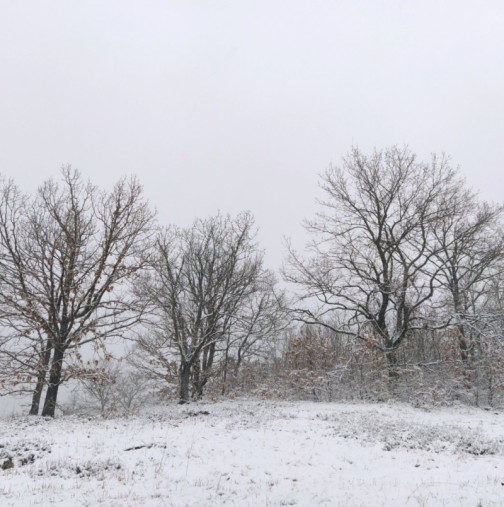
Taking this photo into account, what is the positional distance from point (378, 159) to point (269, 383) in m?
15.2

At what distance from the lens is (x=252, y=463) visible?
815 centimetres

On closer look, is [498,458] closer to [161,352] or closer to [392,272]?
[392,272]

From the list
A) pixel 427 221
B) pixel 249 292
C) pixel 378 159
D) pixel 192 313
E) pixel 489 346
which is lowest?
pixel 489 346

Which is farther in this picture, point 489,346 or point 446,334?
point 446,334

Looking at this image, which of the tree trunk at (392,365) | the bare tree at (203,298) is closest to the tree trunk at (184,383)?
the bare tree at (203,298)

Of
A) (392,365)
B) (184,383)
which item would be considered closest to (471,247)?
(392,365)

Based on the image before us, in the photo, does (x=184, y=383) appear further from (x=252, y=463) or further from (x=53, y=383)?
(x=252, y=463)

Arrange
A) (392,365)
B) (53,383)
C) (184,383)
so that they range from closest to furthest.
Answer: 1. (53,383)
2. (392,365)
3. (184,383)

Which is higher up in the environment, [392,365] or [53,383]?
[392,365]

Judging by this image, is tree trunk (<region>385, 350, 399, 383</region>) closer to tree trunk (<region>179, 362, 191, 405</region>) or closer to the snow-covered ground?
the snow-covered ground

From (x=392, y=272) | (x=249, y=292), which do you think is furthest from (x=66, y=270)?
(x=392, y=272)

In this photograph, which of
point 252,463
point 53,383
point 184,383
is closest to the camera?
point 252,463

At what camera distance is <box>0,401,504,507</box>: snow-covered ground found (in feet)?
20.9

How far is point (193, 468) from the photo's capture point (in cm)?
776
